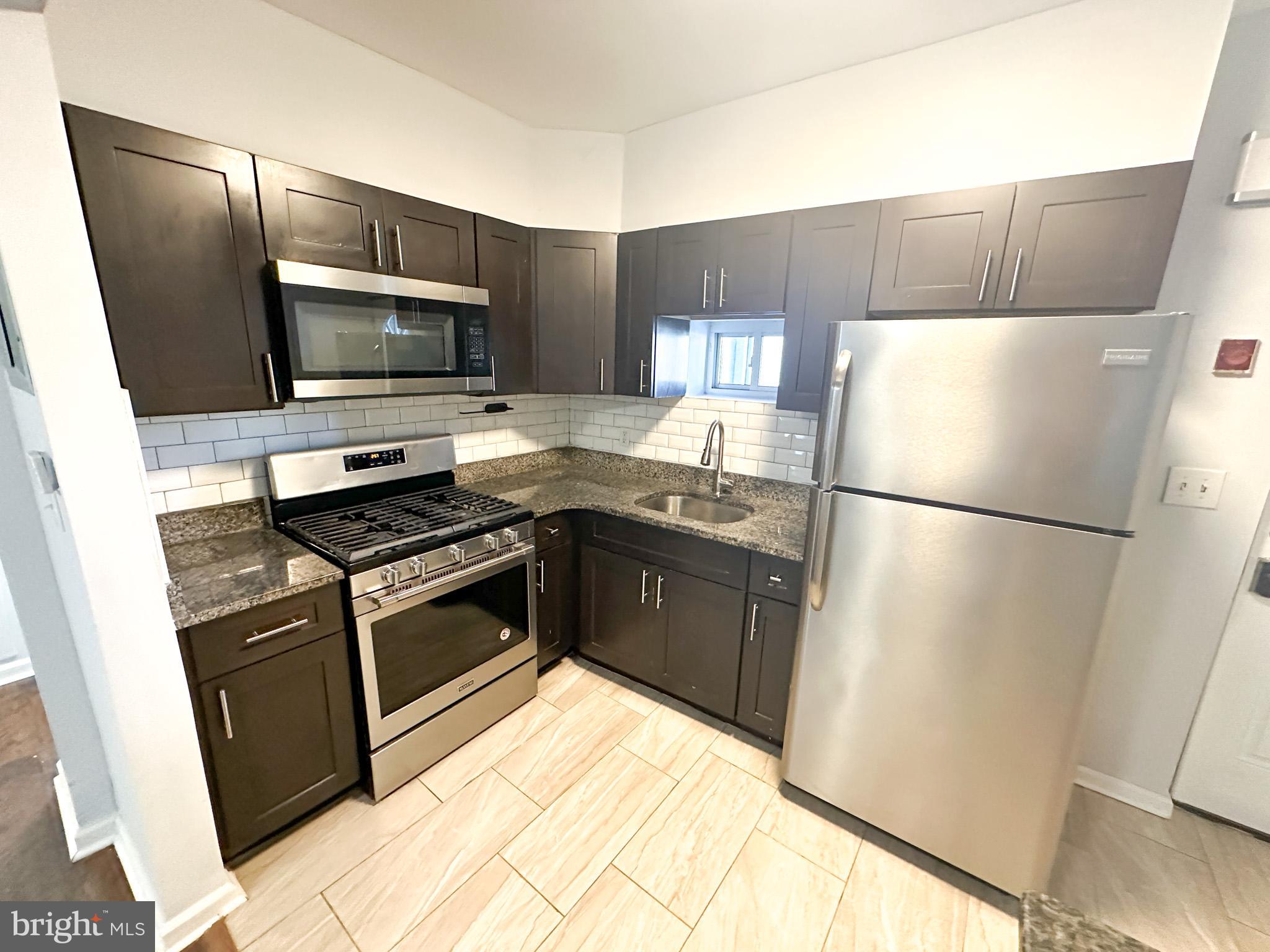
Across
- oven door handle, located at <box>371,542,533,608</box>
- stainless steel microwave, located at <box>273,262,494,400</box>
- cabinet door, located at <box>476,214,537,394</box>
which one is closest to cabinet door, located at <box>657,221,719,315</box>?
cabinet door, located at <box>476,214,537,394</box>

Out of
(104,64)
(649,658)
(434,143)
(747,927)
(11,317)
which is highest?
(434,143)

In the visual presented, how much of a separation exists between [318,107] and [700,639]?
8.35ft

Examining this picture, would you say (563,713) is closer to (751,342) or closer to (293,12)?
(751,342)

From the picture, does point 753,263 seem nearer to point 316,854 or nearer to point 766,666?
point 766,666

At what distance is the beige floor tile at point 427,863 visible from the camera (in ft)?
4.66

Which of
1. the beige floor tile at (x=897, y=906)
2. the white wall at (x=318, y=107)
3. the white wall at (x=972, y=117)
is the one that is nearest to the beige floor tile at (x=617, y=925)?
the beige floor tile at (x=897, y=906)

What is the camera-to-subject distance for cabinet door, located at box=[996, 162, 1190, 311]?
1.39 m

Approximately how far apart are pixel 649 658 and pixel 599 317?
1.68m

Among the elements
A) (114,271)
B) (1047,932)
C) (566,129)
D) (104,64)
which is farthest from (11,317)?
(566,129)

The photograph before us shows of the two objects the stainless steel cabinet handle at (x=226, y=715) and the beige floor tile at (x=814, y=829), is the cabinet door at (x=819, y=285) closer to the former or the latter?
the beige floor tile at (x=814, y=829)

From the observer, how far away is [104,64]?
1.37 meters

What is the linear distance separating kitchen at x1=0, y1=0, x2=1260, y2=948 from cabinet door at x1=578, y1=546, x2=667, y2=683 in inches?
0.8

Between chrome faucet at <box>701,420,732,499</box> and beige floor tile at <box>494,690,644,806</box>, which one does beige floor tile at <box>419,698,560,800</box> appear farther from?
chrome faucet at <box>701,420,732,499</box>

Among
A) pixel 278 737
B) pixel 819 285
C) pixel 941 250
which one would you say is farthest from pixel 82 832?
pixel 941 250
